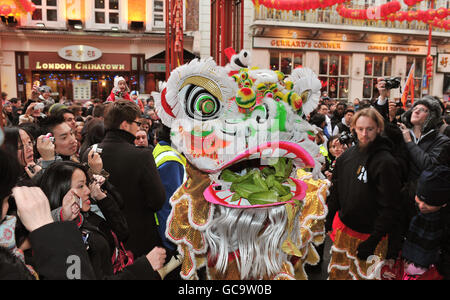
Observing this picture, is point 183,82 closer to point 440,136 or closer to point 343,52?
point 440,136

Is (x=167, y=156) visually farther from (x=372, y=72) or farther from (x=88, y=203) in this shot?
(x=372, y=72)

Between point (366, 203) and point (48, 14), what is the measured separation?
44.8ft

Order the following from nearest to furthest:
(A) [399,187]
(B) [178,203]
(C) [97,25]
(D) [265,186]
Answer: (D) [265,186] < (B) [178,203] < (A) [399,187] < (C) [97,25]

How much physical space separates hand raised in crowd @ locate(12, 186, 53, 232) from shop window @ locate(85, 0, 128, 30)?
512 inches

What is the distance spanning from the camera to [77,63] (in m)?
12.7

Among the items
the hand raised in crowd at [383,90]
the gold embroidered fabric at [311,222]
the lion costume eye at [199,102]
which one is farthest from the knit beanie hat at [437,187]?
→ the lion costume eye at [199,102]

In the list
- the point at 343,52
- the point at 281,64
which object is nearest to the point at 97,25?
the point at 281,64

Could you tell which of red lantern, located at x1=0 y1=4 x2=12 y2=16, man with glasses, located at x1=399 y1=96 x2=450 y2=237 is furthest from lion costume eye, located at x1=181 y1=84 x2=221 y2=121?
red lantern, located at x1=0 y1=4 x2=12 y2=16

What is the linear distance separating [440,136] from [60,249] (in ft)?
8.41

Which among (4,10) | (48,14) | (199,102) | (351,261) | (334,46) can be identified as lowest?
(351,261)

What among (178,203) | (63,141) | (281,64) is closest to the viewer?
(178,203)

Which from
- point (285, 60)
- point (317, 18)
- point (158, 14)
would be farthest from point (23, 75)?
point (317, 18)

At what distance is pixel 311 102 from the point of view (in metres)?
1.89

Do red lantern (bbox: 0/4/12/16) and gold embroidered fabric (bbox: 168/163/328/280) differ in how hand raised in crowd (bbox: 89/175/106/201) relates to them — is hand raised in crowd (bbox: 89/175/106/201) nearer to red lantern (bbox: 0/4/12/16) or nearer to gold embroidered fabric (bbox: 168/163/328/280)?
gold embroidered fabric (bbox: 168/163/328/280)
